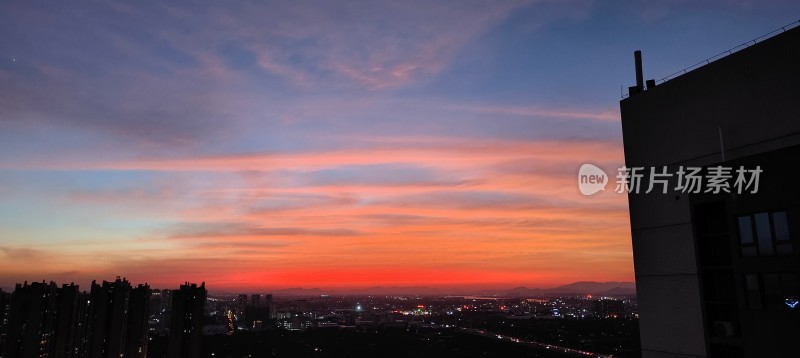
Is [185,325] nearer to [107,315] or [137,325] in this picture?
[137,325]

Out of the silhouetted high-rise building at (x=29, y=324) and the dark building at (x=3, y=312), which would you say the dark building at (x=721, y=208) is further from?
the dark building at (x=3, y=312)

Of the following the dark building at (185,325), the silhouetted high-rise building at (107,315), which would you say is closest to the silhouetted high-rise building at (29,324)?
the silhouetted high-rise building at (107,315)

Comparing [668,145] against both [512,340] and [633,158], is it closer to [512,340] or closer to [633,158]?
[633,158]

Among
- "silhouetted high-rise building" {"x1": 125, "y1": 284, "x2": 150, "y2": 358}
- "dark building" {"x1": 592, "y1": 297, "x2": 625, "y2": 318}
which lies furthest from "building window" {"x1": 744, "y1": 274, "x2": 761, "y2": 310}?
"dark building" {"x1": 592, "y1": 297, "x2": 625, "y2": 318}

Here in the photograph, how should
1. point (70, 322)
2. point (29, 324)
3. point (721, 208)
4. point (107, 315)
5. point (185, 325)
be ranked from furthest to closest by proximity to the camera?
point (107, 315) < point (185, 325) < point (70, 322) < point (29, 324) < point (721, 208)

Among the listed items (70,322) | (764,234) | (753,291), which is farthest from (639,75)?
(70,322)
